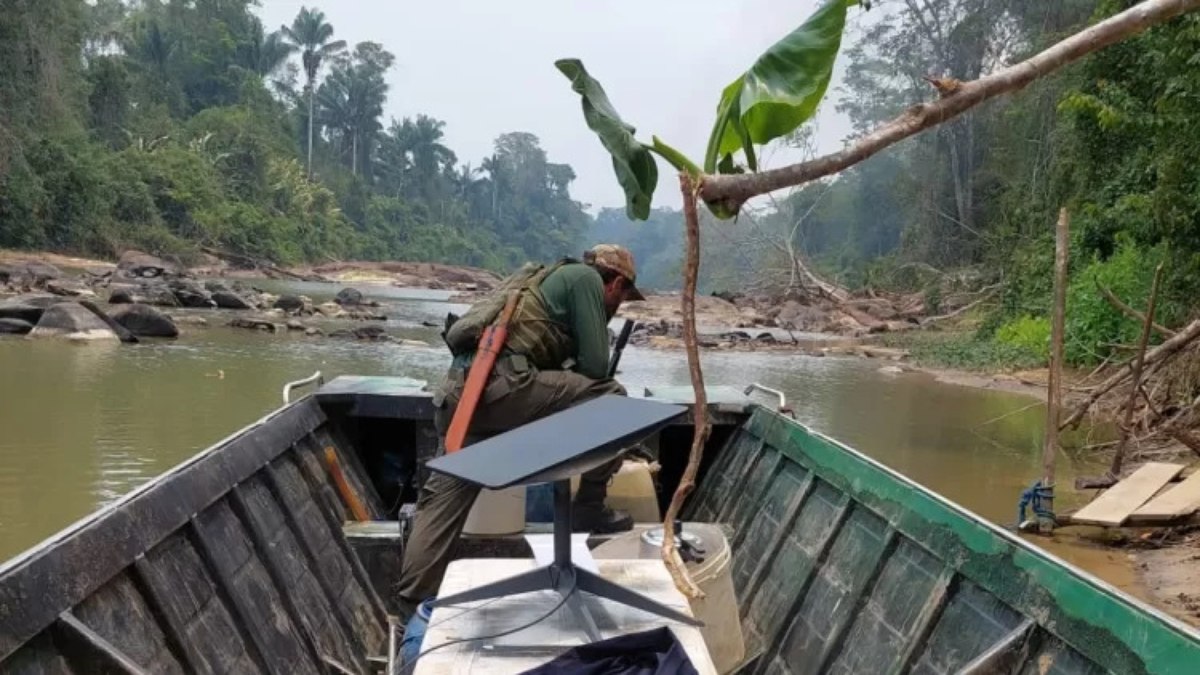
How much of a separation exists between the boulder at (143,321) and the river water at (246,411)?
551mm

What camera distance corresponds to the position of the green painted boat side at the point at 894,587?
2.14 metres

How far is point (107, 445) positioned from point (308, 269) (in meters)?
40.0

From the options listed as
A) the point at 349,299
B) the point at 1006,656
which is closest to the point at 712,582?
the point at 1006,656

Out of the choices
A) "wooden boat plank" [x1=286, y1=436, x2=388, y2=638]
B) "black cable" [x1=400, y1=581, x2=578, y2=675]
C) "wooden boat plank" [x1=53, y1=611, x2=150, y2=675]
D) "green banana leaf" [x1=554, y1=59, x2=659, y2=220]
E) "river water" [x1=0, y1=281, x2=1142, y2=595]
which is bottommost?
"river water" [x1=0, y1=281, x2=1142, y2=595]

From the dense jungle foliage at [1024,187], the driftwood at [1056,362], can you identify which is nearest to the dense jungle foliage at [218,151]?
the dense jungle foliage at [1024,187]

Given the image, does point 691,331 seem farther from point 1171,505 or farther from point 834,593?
point 1171,505

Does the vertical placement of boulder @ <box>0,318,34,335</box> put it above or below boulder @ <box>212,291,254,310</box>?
above

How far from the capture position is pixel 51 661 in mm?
2117

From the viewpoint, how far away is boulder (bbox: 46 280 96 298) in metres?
22.4

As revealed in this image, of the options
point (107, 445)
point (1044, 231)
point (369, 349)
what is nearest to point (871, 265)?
point (1044, 231)

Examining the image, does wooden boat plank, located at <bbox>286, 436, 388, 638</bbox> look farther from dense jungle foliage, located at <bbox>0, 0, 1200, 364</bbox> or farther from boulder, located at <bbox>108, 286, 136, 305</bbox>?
boulder, located at <bbox>108, 286, 136, 305</bbox>

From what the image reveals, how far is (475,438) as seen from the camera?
151 inches

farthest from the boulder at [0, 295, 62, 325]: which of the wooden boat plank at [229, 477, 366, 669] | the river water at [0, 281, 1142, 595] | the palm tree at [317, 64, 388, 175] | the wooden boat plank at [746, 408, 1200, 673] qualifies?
the palm tree at [317, 64, 388, 175]

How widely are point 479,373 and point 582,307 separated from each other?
0.45m
